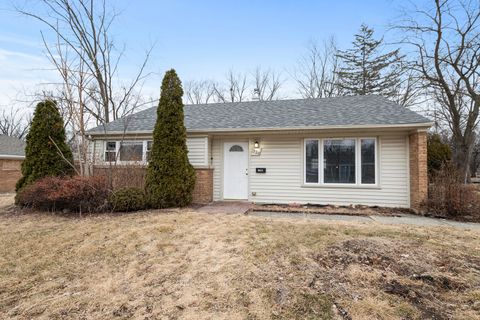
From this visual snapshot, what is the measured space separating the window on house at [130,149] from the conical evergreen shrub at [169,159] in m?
1.99

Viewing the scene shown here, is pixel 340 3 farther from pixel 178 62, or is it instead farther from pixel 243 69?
pixel 243 69

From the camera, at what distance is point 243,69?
24344mm

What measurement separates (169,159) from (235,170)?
2.46 metres

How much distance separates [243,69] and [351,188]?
1905 cm

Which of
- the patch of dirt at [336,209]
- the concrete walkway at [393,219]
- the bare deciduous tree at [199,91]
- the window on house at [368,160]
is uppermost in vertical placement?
the bare deciduous tree at [199,91]

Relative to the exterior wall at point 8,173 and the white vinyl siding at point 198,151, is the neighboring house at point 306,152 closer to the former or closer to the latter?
the white vinyl siding at point 198,151

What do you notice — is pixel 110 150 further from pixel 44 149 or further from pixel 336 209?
pixel 336 209

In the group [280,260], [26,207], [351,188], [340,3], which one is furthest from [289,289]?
[340,3]

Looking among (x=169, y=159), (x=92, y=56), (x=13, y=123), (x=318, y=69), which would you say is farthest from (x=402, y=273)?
(x=13, y=123)

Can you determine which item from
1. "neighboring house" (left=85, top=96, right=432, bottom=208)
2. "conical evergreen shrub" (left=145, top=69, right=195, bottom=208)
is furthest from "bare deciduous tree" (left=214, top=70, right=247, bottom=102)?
"conical evergreen shrub" (left=145, top=69, right=195, bottom=208)

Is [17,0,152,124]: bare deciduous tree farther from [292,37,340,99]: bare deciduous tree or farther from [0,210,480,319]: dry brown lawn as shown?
[292,37,340,99]: bare deciduous tree

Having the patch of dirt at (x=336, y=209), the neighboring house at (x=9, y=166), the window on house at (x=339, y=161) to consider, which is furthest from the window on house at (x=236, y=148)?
the neighboring house at (x=9, y=166)

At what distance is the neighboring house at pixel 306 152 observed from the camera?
7.72 meters

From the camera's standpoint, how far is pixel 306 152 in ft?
27.7
